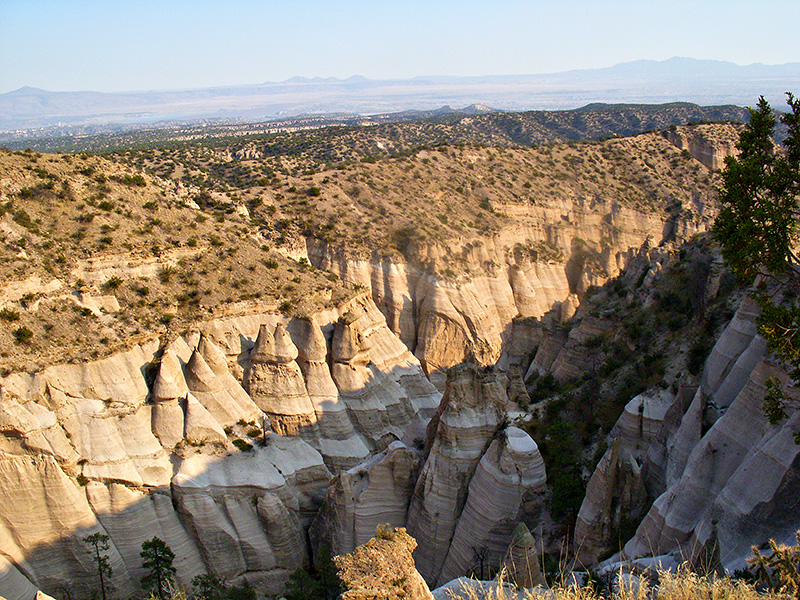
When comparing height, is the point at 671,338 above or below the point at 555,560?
above

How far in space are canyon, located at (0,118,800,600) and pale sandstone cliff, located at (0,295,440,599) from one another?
64 millimetres

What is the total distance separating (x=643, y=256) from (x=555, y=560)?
26643 mm

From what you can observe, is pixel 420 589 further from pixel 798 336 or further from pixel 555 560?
pixel 798 336

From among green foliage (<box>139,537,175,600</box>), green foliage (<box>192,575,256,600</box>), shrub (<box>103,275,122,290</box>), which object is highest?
shrub (<box>103,275,122,290</box>)

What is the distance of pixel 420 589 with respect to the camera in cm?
1324

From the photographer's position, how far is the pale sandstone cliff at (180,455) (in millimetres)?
20938

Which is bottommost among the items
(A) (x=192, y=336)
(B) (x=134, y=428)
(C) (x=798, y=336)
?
(B) (x=134, y=428)

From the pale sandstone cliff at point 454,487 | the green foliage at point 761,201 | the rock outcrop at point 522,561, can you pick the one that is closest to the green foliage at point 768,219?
the green foliage at point 761,201

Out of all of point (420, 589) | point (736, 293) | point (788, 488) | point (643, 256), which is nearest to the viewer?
point (420, 589)

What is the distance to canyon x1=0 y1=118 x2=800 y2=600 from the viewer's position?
17.6 meters

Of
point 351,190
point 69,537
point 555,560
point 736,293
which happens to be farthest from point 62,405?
point 351,190

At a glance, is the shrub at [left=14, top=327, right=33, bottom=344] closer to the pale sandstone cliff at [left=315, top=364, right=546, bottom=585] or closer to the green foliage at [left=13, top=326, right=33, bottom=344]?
the green foliage at [left=13, top=326, right=33, bottom=344]

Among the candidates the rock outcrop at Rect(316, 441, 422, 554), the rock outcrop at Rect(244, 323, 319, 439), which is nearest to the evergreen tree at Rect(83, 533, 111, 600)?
the rock outcrop at Rect(316, 441, 422, 554)

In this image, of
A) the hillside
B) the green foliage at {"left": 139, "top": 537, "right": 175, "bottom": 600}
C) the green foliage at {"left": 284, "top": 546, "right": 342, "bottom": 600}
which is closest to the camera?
the green foliage at {"left": 139, "top": 537, "right": 175, "bottom": 600}
